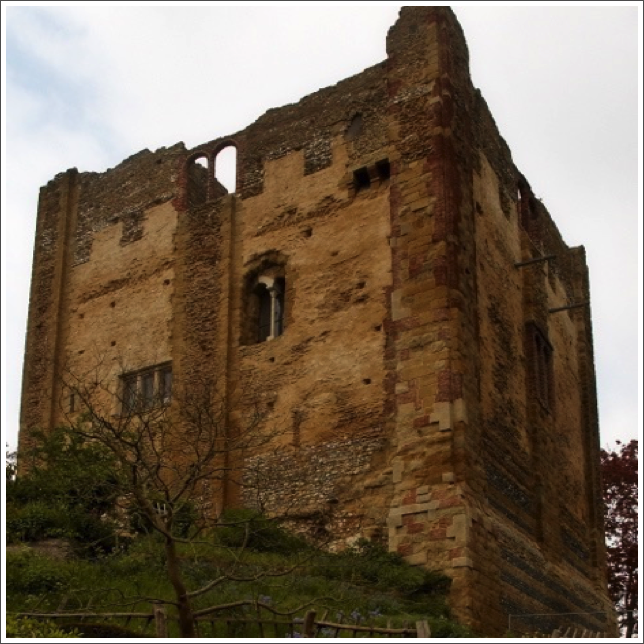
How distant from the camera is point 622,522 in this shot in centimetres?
3197

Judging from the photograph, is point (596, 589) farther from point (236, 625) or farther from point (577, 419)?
point (236, 625)

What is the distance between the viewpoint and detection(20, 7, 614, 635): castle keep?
68.4 feet

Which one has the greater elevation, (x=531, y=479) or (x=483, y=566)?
(x=531, y=479)

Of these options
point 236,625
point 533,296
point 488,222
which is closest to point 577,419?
point 533,296

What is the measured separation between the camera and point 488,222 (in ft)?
79.2

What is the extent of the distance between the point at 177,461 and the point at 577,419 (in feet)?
30.6

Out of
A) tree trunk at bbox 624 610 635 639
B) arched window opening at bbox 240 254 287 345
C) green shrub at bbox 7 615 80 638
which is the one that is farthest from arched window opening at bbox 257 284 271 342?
green shrub at bbox 7 615 80 638

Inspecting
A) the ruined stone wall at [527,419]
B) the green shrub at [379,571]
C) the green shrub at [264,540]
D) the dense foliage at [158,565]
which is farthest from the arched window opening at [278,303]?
the green shrub at [379,571]

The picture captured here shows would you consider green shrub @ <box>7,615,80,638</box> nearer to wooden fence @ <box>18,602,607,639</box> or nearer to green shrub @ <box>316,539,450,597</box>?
wooden fence @ <box>18,602,607,639</box>

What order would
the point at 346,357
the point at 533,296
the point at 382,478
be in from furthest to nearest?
the point at 533,296
the point at 346,357
the point at 382,478

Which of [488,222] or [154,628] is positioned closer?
[154,628]

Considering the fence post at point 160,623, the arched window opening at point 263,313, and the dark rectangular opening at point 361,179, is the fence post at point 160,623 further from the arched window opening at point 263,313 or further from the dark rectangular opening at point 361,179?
the dark rectangular opening at point 361,179

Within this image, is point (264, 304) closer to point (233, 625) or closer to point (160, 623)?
point (233, 625)

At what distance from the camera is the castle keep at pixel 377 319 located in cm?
2084
